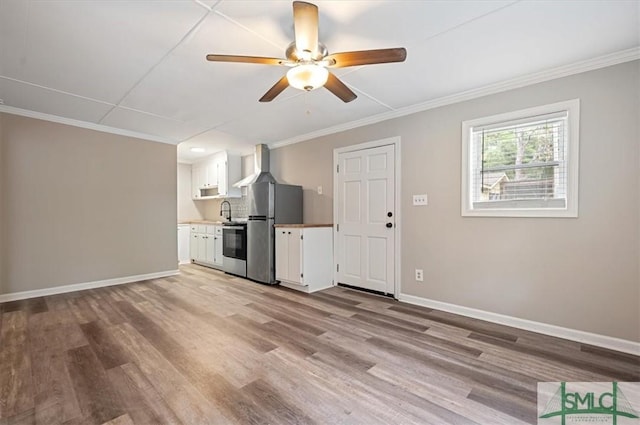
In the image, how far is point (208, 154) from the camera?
628 centimetres

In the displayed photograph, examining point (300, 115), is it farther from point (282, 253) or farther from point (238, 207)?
point (238, 207)

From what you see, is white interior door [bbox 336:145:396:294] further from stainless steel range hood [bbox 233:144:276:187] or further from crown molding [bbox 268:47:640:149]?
stainless steel range hood [bbox 233:144:276:187]

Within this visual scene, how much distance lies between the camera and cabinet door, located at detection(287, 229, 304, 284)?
4008mm

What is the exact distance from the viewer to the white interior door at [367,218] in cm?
372

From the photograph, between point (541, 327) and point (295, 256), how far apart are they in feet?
9.39

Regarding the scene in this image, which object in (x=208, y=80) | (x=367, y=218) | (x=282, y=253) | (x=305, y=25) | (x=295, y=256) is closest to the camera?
(x=305, y=25)

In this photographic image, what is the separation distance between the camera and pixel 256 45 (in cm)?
221

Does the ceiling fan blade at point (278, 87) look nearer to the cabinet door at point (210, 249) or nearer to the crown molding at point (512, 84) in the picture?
the crown molding at point (512, 84)

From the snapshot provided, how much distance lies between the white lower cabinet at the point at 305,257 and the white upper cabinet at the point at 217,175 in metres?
2.20

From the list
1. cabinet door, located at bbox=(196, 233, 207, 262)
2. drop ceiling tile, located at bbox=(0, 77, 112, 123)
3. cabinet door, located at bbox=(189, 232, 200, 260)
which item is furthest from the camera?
cabinet door, located at bbox=(189, 232, 200, 260)

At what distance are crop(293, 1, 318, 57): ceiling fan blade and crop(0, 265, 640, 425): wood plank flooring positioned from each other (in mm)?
2203

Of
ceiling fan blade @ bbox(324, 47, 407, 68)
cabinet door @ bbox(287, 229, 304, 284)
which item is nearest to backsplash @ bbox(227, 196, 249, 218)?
cabinet door @ bbox(287, 229, 304, 284)

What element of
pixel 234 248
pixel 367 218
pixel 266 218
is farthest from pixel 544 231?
pixel 234 248

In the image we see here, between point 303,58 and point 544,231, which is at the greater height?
point 303,58
